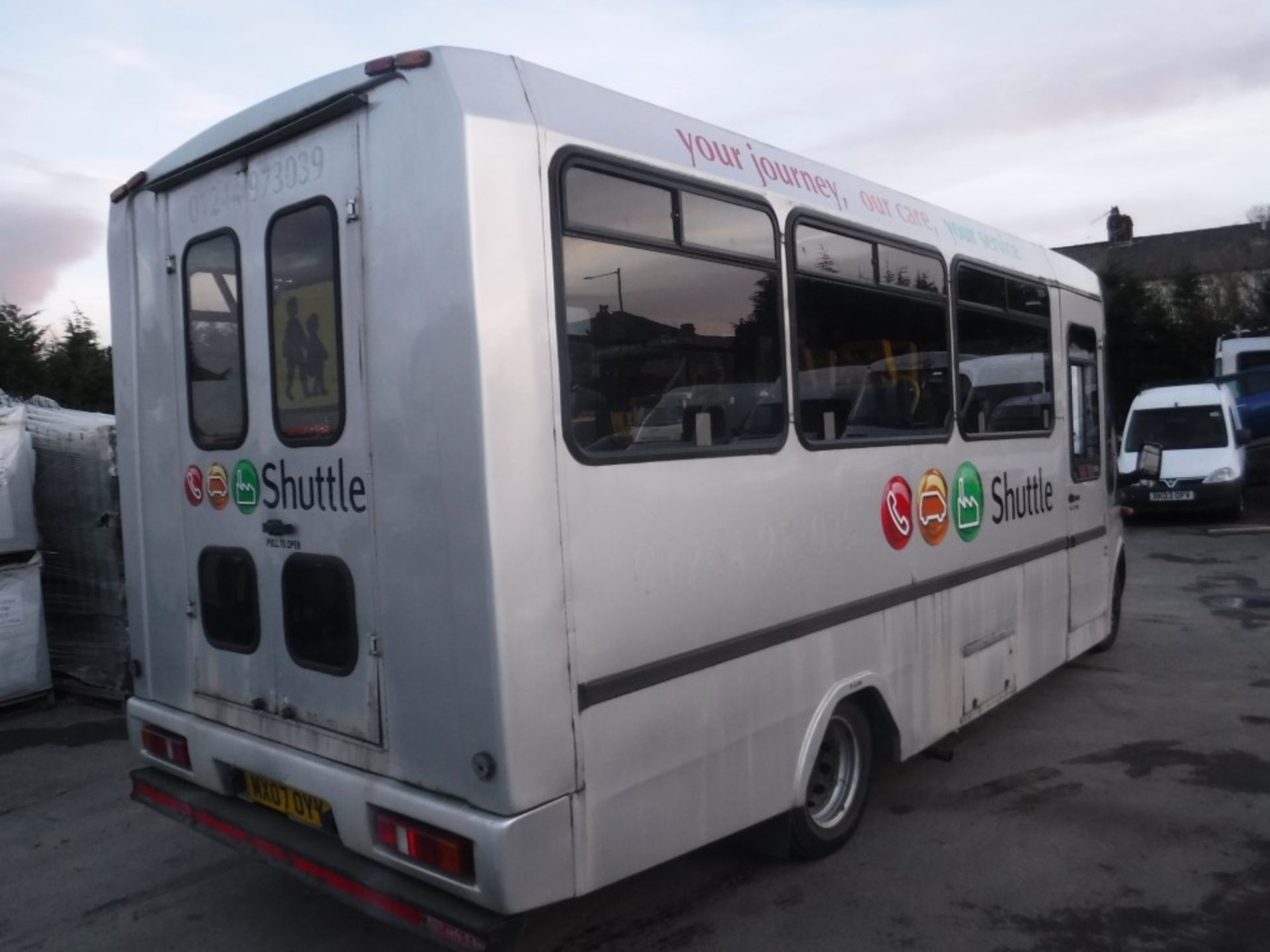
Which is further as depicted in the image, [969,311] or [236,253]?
[969,311]

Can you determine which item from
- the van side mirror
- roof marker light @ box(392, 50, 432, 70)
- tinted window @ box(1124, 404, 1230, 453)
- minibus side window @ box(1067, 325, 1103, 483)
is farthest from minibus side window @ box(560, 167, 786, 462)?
tinted window @ box(1124, 404, 1230, 453)

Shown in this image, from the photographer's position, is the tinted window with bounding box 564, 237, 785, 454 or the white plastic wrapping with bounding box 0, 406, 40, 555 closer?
the tinted window with bounding box 564, 237, 785, 454

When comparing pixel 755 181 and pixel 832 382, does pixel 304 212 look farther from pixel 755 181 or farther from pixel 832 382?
pixel 832 382

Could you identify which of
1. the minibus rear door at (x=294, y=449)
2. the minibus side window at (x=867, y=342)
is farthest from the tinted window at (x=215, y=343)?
the minibus side window at (x=867, y=342)

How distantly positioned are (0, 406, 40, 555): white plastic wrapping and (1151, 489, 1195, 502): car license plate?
49.0 feet

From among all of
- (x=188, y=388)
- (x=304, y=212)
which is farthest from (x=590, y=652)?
(x=188, y=388)

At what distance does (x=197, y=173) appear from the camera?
13.5ft

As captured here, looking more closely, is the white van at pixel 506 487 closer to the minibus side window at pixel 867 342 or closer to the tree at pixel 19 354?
the minibus side window at pixel 867 342

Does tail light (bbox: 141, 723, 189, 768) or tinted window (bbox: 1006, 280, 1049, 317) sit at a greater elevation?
tinted window (bbox: 1006, 280, 1049, 317)

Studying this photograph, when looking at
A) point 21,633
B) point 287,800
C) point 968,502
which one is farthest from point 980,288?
point 21,633

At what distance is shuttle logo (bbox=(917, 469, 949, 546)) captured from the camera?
17.1ft

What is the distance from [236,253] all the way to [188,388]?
616mm

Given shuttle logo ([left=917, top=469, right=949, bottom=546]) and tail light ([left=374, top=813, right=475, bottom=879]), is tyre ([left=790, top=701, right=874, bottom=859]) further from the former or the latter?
tail light ([left=374, top=813, right=475, bottom=879])

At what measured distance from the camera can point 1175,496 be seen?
1636 cm
